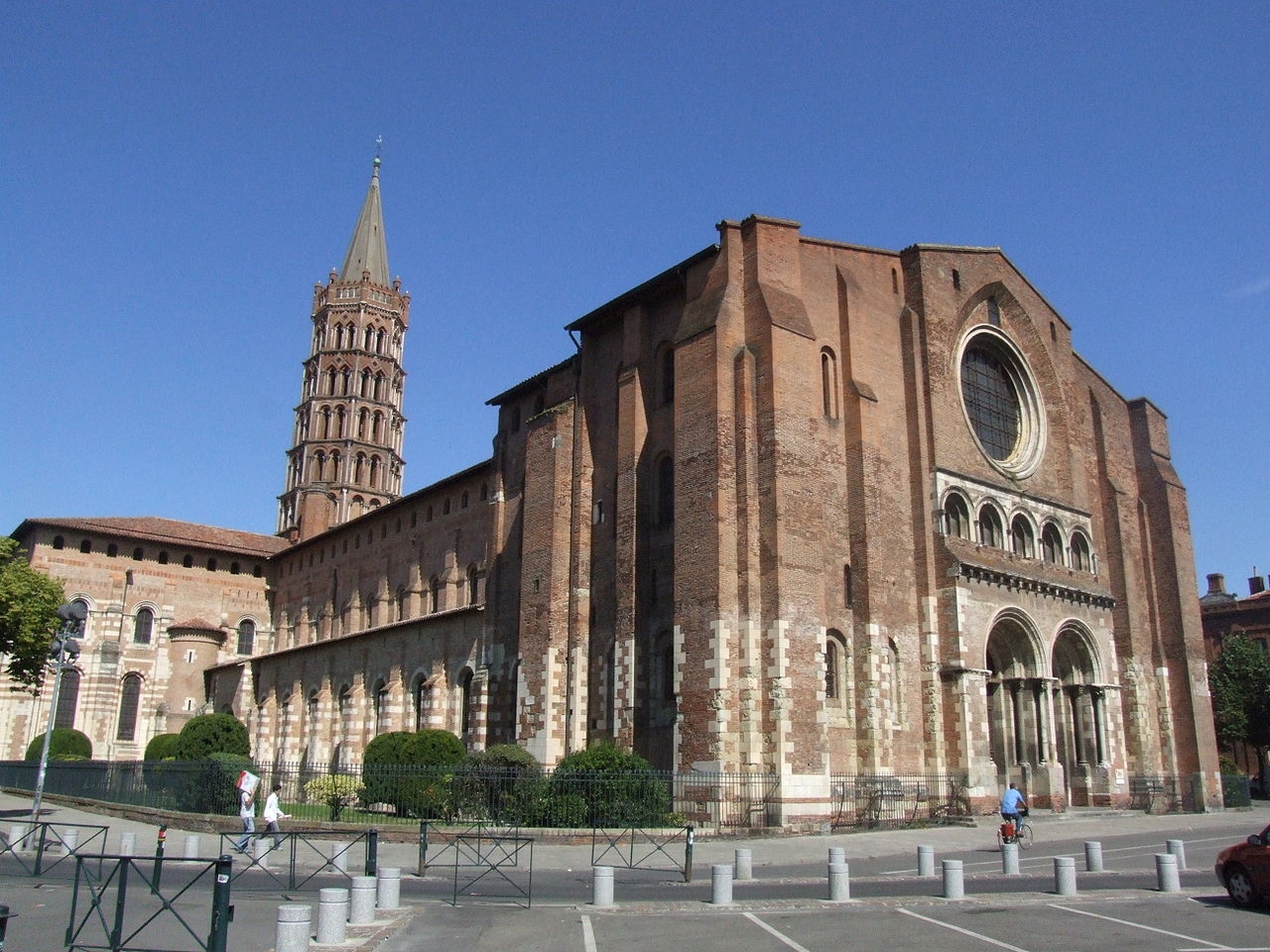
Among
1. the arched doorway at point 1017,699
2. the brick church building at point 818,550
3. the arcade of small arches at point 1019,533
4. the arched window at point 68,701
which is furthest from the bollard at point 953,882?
the arched window at point 68,701

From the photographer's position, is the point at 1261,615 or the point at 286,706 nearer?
the point at 286,706

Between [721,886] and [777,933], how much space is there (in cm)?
195

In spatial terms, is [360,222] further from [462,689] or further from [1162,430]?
[1162,430]

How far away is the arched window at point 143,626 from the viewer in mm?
54188

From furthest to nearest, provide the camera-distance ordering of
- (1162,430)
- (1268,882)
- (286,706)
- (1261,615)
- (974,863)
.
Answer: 1. (1261,615)
2. (286,706)
3. (1162,430)
4. (974,863)
5. (1268,882)

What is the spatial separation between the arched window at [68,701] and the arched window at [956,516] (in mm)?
43361

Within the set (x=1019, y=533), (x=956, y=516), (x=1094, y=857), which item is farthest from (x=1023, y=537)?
(x=1094, y=857)

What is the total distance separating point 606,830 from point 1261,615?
50.2m

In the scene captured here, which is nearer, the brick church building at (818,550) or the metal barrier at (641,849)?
the metal barrier at (641,849)

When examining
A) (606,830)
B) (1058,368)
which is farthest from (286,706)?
(1058,368)

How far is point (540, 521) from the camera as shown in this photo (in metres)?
31.9

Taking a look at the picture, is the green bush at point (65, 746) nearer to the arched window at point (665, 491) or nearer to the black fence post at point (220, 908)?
the arched window at point (665, 491)

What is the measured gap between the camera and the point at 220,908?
877 cm

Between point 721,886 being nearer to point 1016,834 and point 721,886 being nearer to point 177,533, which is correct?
point 1016,834
